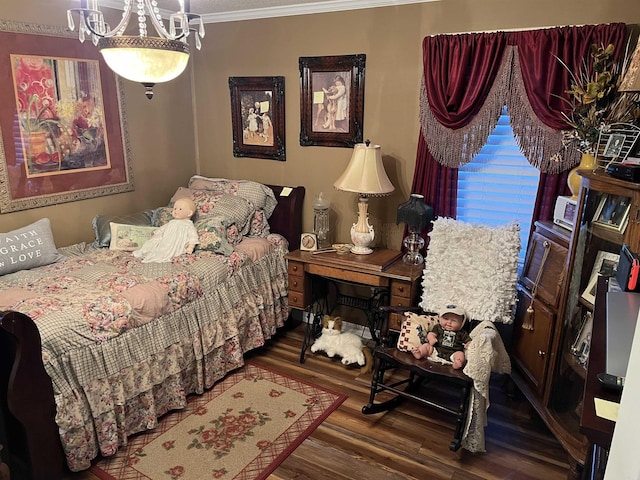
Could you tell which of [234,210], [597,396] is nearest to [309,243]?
[234,210]

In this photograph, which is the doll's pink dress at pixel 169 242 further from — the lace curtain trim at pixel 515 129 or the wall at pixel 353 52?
the lace curtain trim at pixel 515 129

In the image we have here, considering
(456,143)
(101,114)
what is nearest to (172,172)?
(101,114)

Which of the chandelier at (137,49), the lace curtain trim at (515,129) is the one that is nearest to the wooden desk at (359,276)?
the lace curtain trim at (515,129)

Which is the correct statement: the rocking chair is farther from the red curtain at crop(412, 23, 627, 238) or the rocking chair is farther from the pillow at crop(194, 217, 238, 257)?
the pillow at crop(194, 217, 238, 257)

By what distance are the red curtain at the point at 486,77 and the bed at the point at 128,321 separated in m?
1.18

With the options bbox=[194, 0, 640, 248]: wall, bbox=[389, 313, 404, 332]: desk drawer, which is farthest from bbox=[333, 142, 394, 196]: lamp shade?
bbox=[389, 313, 404, 332]: desk drawer

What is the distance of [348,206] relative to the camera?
3750 mm

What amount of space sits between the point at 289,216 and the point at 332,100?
0.98 m

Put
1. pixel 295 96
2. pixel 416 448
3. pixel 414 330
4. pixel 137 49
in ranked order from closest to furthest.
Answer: pixel 137 49, pixel 416 448, pixel 414 330, pixel 295 96

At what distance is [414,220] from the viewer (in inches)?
125

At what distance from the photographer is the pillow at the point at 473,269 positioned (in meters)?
2.81

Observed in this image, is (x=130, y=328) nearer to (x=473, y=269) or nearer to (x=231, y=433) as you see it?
(x=231, y=433)

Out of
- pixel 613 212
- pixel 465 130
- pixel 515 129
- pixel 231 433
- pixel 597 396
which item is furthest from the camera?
pixel 465 130

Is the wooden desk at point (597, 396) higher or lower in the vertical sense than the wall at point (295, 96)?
lower
